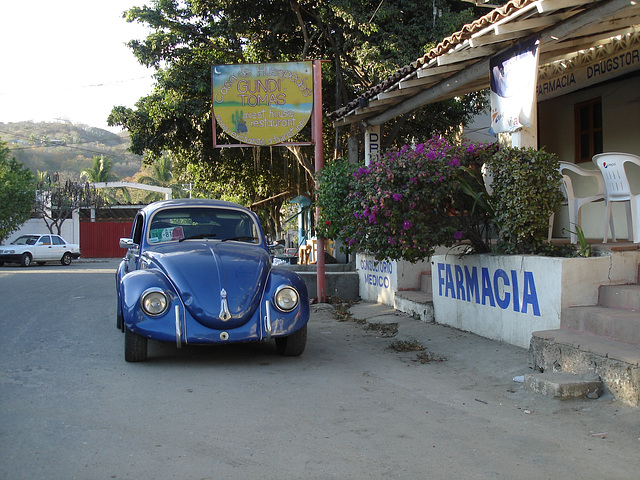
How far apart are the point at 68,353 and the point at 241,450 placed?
3.56 meters

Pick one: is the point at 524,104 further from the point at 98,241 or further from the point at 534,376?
the point at 98,241

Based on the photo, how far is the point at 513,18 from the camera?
605 cm

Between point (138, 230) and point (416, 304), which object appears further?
point (416, 304)

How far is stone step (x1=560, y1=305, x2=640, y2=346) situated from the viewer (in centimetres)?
473

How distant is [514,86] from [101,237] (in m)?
35.6

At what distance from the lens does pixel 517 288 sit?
615 cm

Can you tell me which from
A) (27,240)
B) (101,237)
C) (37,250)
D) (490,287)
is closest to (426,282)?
(490,287)

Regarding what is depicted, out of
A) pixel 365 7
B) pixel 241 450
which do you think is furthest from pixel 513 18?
pixel 365 7

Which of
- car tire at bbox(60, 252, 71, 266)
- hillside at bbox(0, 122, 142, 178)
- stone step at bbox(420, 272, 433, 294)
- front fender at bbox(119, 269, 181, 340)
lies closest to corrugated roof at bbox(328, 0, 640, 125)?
Result: stone step at bbox(420, 272, 433, 294)

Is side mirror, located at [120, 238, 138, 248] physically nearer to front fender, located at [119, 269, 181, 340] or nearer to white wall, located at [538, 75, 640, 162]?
front fender, located at [119, 269, 181, 340]

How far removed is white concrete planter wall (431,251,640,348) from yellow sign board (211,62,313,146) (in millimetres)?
4386

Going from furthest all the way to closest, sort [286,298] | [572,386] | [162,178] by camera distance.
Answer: [162,178]
[286,298]
[572,386]

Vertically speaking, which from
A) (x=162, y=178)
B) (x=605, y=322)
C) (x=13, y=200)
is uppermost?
(x=162, y=178)

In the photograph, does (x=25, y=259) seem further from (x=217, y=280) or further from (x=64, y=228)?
(x=217, y=280)
